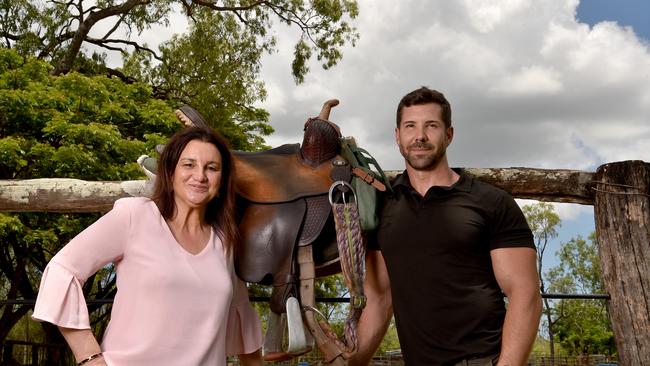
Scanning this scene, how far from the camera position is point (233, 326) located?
171 cm

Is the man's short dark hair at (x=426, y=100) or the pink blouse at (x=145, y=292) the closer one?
the pink blouse at (x=145, y=292)

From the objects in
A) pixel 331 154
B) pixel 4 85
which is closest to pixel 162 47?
pixel 4 85

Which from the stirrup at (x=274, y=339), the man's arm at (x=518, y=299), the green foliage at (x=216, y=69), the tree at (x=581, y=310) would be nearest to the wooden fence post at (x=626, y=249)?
the man's arm at (x=518, y=299)

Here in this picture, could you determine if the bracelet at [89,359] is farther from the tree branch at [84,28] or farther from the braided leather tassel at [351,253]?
the tree branch at [84,28]

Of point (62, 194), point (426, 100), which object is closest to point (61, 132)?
point (62, 194)

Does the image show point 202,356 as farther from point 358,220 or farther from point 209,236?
point 358,220

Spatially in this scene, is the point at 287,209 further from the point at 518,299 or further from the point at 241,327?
the point at 518,299

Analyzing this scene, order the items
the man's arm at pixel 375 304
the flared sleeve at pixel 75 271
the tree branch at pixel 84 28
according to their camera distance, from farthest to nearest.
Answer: the tree branch at pixel 84 28
the man's arm at pixel 375 304
the flared sleeve at pixel 75 271

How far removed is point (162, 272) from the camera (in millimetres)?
1460

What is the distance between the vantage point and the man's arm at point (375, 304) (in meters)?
1.81

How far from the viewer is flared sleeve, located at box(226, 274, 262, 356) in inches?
66.9

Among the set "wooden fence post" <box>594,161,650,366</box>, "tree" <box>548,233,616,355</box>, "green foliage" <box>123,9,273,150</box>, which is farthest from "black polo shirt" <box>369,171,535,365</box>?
"tree" <box>548,233,616,355</box>

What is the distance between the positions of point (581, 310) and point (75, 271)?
25.2 metres

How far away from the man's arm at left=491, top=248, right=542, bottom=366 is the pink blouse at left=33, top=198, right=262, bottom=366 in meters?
0.70
